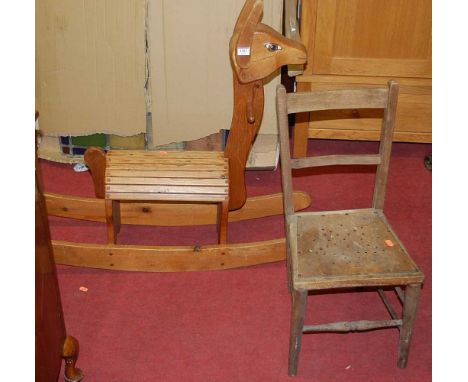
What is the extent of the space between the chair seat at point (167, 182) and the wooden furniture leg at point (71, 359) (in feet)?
2.27

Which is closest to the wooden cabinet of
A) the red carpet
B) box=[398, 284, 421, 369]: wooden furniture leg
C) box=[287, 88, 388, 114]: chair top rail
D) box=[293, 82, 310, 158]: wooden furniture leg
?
box=[293, 82, 310, 158]: wooden furniture leg

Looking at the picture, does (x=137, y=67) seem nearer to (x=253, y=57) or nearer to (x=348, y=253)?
(x=253, y=57)

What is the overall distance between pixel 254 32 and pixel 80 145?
4.81 feet

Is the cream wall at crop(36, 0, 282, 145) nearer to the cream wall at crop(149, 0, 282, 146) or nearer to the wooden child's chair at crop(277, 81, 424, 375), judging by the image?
the cream wall at crop(149, 0, 282, 146)

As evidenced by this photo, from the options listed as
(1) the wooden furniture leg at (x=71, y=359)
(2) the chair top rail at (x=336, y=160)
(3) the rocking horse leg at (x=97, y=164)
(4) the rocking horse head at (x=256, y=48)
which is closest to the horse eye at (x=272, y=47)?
(4) the rocking horse head at (x=256, y=48)

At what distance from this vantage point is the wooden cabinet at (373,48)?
117 inches

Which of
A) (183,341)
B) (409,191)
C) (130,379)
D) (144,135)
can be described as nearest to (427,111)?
(409,191)

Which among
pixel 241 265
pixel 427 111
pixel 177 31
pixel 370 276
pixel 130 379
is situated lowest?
pixel 130 379

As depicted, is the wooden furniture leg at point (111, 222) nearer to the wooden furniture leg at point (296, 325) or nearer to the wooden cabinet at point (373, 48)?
the wooden furniture leg at point (296, 325)

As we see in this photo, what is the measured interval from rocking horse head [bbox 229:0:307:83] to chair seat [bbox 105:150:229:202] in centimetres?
42

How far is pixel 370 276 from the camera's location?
1941mm

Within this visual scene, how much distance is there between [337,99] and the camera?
2.10 m

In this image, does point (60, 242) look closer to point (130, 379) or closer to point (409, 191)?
point (130, 379)

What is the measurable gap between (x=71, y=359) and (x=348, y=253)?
98cm
